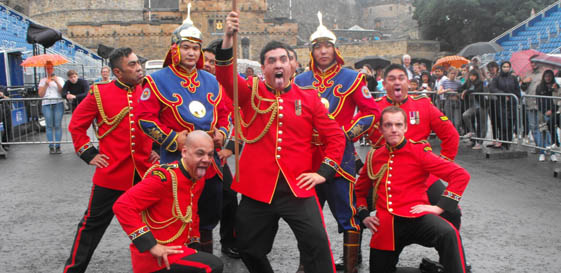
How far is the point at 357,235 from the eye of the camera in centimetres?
472

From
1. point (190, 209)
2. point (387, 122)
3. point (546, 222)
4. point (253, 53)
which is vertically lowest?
point (546, 222)

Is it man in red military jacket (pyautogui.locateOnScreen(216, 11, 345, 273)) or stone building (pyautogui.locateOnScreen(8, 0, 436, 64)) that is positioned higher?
stone building (pyautogui.locateOnScreen(8, 0, 436, 64))

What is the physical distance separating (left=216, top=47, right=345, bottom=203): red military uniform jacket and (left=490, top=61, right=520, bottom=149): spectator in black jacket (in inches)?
301

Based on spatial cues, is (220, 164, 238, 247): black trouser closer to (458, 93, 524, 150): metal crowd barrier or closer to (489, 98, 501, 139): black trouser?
(458, 93, 524, 150): metal crowd barrier

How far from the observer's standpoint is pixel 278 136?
4309mm

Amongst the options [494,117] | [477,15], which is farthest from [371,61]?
[477,15]

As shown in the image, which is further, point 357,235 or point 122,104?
point 122,104

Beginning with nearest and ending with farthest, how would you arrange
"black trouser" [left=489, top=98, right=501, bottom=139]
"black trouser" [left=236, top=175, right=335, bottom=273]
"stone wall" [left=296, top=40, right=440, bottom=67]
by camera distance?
"black trouser" [left=236, top=175, right=335, bottom=273], "black trouser" [left=489, top=98, right=501, bottom=139], "stone wall" [left=296, top=40, right=440, bottom=67]

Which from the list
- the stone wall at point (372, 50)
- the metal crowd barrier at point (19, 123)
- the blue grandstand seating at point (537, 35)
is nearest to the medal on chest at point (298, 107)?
the metal crowd barrier at point (19, 123)

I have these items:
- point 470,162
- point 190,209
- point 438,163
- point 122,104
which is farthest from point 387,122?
point 470,162

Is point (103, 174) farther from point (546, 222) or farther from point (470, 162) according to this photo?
point (470, 162)

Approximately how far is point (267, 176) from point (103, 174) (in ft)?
4.82

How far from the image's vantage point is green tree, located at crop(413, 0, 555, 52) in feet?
160

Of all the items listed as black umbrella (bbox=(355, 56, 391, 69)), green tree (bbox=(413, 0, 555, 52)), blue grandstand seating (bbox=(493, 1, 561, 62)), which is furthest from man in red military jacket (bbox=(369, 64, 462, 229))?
green tree (bbox=(413, 0, 555, 52))
